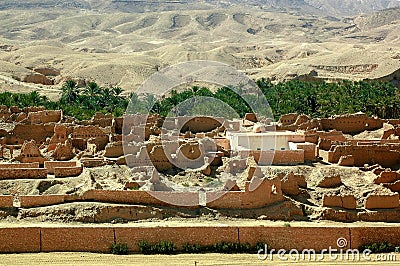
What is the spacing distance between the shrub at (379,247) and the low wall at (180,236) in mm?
192

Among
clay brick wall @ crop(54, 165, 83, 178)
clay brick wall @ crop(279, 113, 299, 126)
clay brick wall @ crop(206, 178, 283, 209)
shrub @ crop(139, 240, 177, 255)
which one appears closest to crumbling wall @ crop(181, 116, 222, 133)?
clay brick wall @ crop(279, 113, 299, 126)

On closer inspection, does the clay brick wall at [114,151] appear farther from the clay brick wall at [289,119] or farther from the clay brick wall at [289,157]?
the clay brick wall at [289,119]

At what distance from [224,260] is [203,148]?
33.7ft

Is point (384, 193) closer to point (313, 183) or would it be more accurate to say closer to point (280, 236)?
point (313, 183)

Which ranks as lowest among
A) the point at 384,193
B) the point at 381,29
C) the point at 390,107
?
the point at 384,193

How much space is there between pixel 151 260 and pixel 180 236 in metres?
1.75

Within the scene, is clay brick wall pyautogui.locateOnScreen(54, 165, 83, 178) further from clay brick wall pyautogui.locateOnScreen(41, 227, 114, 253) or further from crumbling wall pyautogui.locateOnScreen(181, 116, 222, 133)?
crumbling wall pyautogui.locateOnScreen(181, 116, 222, 133)

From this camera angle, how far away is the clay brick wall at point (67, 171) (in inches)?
1316

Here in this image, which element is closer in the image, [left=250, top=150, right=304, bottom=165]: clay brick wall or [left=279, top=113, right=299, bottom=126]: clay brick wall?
[left=250, top=150, right=304, bottom=165]: clay brick wall

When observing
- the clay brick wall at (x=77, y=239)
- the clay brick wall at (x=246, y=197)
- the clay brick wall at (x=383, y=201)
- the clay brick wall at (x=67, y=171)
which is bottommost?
the clay brick wall at (x=77, y=239)

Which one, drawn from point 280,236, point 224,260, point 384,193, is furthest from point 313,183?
point 224,260

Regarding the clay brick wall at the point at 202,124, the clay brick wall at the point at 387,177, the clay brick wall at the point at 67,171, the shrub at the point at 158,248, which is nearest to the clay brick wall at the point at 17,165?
the clay brick wall at the point at 67,171

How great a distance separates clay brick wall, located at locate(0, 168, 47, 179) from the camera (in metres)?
32.7

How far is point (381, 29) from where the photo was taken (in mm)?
179000
